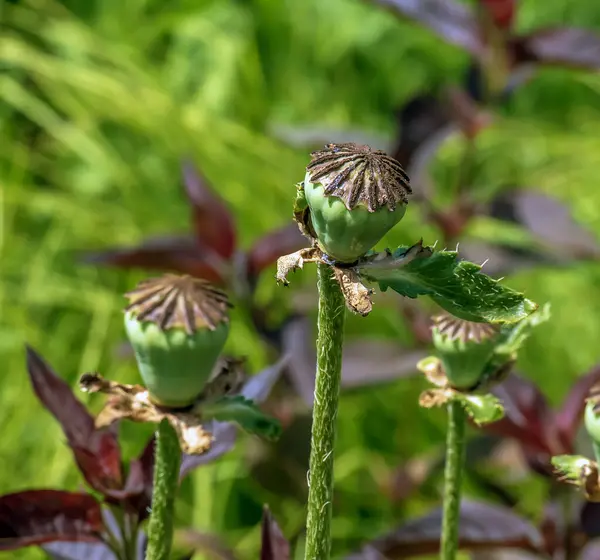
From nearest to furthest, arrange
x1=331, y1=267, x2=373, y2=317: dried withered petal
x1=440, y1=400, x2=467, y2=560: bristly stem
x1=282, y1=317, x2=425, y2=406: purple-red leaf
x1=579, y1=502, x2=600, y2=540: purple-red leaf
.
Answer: x1=331, y1=267, x2=373, y2=317: dried withered petal, x1=440, y1=400, x2=467, y2=560: bristly stem, x1=579, y1=502, x2=600, y2=540: purple-red leaf, x1=282, y1=317, x2=425, y2=406: purple-red leaf

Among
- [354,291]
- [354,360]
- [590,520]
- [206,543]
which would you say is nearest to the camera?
[354,291]

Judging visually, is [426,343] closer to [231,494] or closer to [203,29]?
[231,494]

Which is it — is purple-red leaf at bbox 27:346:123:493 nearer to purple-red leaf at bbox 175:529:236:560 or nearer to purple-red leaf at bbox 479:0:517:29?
purple-red leaf at bbox 175:529:236:560

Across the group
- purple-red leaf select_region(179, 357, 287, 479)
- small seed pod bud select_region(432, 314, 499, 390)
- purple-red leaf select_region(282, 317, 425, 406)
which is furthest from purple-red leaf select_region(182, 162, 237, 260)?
small seed pod bud select_region(432, 314, 499, 390)

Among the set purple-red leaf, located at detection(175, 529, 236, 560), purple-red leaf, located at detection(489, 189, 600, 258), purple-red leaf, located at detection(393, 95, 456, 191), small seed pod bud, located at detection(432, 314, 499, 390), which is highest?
purple-red leaf, located at detection(393, 95, 456, 191)

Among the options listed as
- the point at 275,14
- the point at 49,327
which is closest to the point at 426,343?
the point at 49,327

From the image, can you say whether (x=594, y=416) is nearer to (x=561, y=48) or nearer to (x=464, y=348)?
(x=464, y=348)

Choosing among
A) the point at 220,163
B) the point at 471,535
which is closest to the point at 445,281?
the point at 471,535
